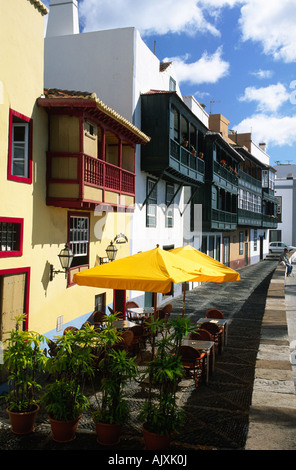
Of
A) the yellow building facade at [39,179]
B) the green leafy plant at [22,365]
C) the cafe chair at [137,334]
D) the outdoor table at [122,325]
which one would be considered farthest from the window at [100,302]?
the green leafy plant at [22,365]

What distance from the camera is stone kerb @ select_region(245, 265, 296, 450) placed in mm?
5066

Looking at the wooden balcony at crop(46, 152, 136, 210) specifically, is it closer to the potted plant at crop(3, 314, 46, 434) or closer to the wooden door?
the wooden door

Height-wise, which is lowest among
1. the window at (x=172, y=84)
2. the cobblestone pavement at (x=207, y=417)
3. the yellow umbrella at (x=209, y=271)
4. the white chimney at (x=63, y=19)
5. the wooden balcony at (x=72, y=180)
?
the cobblestone pavement at (x=207, y=417)

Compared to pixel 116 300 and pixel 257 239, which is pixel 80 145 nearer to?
pixel 116 300

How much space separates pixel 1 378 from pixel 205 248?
2042 cm

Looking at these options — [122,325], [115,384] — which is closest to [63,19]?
[122,325]

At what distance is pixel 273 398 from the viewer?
6.43 metres

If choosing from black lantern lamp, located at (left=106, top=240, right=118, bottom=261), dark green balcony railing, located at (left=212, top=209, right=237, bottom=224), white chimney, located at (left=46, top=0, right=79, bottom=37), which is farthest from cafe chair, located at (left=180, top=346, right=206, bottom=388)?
dark green balcony railing, located at (left=212, top=209, right=237, bottom=224)

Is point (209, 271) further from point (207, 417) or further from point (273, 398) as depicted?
point (273, 398)

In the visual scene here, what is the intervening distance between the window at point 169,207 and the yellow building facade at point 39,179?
27.6ft

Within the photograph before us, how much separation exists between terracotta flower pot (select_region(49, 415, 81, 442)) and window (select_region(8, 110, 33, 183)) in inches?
212

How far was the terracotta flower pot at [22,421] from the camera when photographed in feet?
21.3

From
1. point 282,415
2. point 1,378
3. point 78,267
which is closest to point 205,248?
point 78,267

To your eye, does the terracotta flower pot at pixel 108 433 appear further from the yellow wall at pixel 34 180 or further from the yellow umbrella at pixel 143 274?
the yellow wall at pixel 34 180
